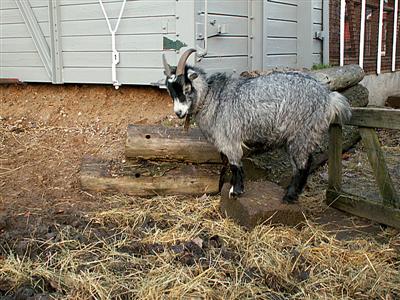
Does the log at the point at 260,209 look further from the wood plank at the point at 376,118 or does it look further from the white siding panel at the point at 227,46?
the white siding panel at the point at 227,46

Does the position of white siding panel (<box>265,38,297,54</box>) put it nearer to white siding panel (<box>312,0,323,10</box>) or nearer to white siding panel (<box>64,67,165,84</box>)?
white siding panel (<box>312,0,323,10</box>)

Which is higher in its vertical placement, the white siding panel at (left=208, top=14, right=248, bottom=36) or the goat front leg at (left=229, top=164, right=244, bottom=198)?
the white siding panel at (left=208, top=14, right=248, bottom=36)

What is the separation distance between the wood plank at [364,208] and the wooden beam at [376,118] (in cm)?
71

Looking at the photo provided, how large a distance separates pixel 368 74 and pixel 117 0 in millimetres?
6820

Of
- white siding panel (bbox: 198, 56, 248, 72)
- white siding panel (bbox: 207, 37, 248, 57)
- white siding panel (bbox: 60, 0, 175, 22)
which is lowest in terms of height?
white siding panel (bbox: 198, 56, 248, 72)

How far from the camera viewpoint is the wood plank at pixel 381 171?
4559 millimetres

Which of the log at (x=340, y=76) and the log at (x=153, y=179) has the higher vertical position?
the log at (x=340, y=76)

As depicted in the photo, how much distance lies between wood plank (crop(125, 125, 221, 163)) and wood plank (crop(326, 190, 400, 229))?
1.24 m

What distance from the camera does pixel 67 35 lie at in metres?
7.51

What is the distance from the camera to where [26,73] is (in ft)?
26.5

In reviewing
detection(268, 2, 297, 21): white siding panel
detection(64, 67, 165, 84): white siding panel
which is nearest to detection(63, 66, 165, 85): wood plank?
detection(64, 67, 165, 84): white siding panel

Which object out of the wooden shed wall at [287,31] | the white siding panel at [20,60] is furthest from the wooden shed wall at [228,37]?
the white siding panel at [20,60]

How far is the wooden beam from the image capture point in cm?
437

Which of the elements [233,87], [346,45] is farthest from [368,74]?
[233,87]
